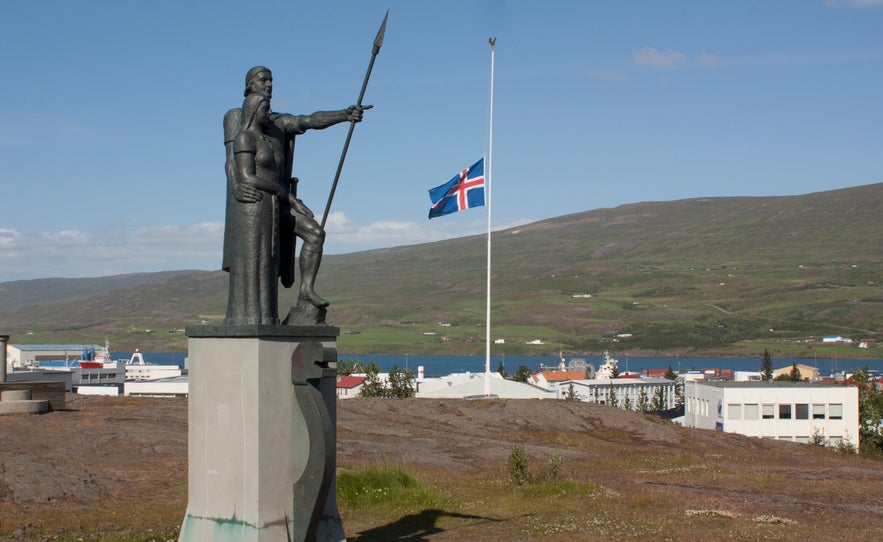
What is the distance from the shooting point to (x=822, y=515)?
16938mm

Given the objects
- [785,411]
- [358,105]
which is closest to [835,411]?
[785,411]

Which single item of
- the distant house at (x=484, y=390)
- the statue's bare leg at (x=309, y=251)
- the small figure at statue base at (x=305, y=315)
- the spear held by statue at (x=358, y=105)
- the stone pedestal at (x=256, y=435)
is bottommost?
the distant house at (x=484, y=390)

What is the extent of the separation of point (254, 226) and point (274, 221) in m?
0.25


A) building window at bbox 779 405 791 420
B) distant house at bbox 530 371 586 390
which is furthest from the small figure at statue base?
distant house at bbox 530 371 586 390

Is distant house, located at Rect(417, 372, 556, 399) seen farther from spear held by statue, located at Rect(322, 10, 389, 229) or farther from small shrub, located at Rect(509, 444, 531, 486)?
spear held by statue, located at Rect(322, 10, 389, 229)

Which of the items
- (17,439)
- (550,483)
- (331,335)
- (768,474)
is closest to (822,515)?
(550,483)

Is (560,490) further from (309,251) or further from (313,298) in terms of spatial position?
(309,251)

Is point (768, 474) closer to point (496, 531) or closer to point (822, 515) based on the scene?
point (822, 515)

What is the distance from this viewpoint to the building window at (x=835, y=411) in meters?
81.1

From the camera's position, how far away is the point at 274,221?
1190 cm

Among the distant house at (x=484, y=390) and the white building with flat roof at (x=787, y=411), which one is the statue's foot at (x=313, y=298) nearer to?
the distant house at (x=484, y=390)

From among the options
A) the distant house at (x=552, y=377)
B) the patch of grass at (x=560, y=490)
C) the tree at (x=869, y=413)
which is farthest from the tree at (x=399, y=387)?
the patch of grass at (x=560, y=490)

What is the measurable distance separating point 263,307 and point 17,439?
15433 mm

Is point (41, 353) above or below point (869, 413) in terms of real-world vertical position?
above
